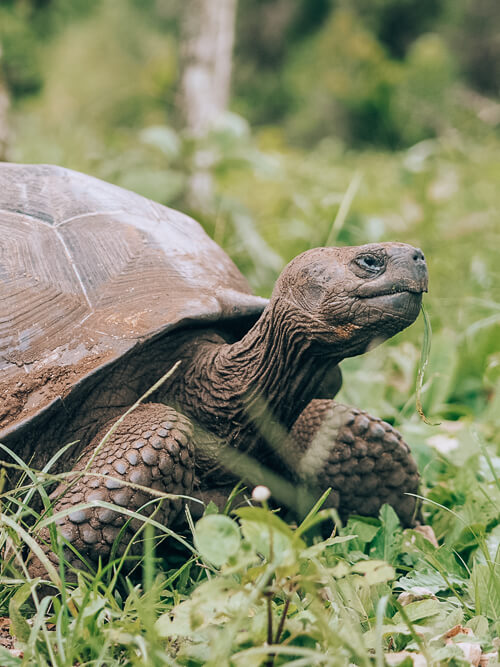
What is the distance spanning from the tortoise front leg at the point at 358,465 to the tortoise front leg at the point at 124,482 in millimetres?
503

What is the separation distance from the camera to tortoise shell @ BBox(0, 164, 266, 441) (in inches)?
72.3

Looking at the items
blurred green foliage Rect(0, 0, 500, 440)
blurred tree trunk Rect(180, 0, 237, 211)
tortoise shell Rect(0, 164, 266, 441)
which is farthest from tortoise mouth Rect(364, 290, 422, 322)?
blurred tree trunk Rect(180, 0, 237, 211)

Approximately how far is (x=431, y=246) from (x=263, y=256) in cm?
111

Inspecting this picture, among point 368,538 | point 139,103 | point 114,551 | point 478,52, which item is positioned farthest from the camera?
point 478,52

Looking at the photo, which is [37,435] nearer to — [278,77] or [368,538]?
[368,538]

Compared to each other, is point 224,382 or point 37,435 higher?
point 224,382

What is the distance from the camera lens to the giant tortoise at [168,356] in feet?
5.72

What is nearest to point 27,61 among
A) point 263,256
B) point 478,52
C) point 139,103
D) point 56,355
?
point 139,103

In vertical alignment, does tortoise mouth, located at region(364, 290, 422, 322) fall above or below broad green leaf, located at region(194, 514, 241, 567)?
above

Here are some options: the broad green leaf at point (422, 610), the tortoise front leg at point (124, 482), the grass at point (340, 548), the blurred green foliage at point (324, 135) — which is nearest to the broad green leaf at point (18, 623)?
the grass at point (340, 548)

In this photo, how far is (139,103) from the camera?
17250 mm

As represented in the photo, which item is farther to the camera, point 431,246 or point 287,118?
point 287,118

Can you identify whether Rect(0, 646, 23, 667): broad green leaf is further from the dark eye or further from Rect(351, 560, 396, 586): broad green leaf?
the dark eye

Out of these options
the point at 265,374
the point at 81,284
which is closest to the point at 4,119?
the point at 81,284
